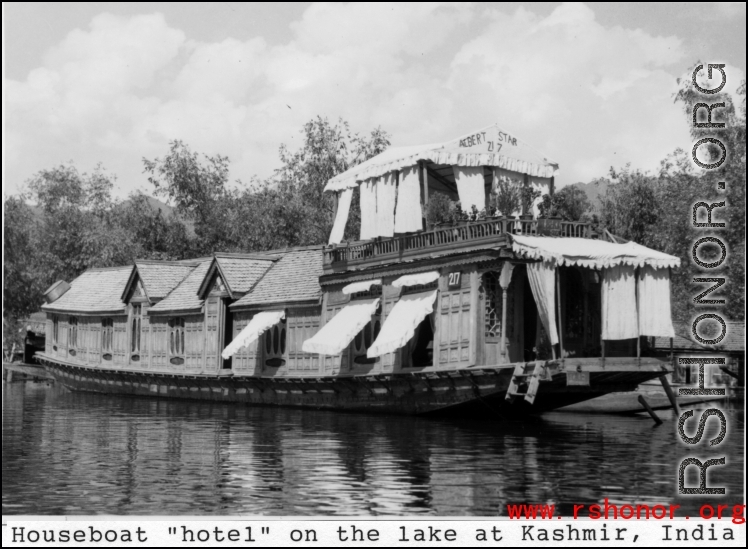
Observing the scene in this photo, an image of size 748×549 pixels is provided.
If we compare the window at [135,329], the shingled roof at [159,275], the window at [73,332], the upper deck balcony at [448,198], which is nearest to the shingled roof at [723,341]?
the upper deck balcony at [448,198]

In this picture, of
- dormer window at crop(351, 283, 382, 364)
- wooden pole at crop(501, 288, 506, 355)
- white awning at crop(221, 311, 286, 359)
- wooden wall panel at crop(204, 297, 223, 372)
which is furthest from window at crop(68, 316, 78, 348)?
wooden pole at crop(501, 288, 506, 355)

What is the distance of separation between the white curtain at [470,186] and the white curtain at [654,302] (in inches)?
213

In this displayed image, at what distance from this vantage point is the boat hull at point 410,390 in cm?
2573

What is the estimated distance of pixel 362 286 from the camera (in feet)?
101

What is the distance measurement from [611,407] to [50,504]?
73.6ft

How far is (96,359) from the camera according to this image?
150 feet

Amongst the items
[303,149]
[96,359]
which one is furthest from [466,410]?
[303,149]

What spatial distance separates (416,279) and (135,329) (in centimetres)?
1864

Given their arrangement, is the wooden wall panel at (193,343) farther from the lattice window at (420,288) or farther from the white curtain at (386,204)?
the lattice window at (420,288)

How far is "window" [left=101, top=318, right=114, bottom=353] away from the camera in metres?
45.1

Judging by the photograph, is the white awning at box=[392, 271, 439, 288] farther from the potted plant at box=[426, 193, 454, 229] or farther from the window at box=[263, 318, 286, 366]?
the window at box=[263, 318, 286, 366]

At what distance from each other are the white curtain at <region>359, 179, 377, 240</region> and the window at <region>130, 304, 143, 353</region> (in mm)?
15047

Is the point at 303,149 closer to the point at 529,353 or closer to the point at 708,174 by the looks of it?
the point at 708,174

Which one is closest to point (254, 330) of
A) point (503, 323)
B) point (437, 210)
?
point (437, 210)
